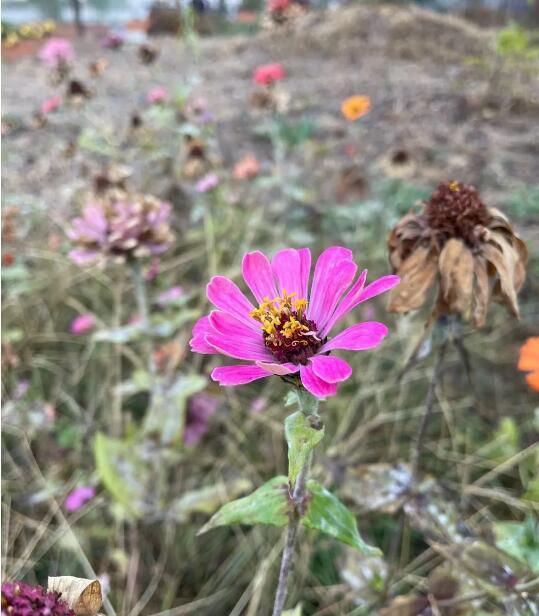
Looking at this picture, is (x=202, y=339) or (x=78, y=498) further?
(x=78, y=498)

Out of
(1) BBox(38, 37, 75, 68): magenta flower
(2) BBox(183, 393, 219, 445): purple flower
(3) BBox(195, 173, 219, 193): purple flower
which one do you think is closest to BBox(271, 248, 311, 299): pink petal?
(2) BBox(183, 393, 219, 445): purple flower

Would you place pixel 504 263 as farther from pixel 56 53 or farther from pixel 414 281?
pixel 56 53

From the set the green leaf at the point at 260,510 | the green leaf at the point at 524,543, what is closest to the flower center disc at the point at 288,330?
the green leaf at the point at 260,510

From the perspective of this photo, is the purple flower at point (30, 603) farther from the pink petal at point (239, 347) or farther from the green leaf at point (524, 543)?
the green leaf at point (524, 543)

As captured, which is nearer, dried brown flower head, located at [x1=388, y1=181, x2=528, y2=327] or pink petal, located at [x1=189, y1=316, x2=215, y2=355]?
pink petal, located at [x1=189, y1=316, x2=215, y2=355]

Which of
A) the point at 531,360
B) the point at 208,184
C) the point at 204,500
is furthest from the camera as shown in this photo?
the point at 208,184

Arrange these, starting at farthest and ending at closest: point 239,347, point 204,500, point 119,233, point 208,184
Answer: point 208,184 < point 204,500 < point 119,233 < point 239,347

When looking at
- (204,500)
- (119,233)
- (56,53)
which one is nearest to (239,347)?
(119,233)

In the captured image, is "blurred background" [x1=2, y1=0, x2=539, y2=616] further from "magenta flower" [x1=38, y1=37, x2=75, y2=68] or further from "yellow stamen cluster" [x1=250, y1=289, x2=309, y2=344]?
"yellow stamen cluster" [x1=250, y1=289, x2=309, y2=344]
